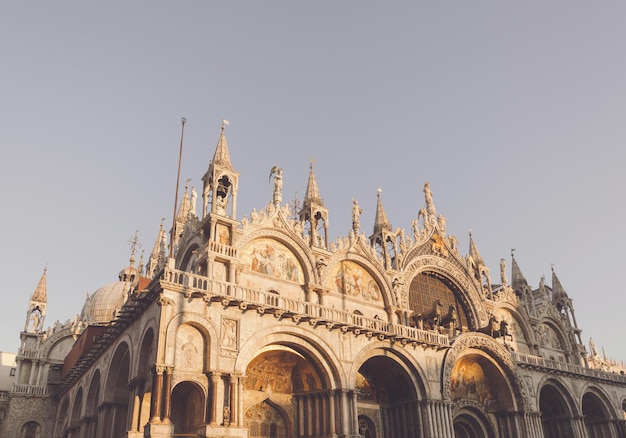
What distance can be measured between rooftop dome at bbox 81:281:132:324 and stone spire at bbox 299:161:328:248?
2417cm

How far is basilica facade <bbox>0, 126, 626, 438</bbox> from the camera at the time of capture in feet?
74.5

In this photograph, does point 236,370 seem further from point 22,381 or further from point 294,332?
point 22,381

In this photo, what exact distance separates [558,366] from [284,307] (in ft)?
73.7

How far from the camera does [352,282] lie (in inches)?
1286

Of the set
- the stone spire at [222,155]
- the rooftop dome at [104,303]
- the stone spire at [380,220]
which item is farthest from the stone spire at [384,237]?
the rooftop dome at [104,303]

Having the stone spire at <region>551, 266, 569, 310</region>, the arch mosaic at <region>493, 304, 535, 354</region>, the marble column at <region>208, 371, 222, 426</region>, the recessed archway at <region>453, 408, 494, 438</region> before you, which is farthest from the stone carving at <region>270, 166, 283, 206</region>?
the stone spire at <region>551, 266, 569, 310</region>

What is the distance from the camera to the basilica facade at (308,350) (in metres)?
22.7

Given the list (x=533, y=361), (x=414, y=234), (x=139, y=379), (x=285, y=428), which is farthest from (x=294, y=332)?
(x=533, y=361)

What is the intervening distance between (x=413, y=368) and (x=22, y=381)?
106 ft

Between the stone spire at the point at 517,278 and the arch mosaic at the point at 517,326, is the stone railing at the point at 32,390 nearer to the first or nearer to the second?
the arch mosaic at the point at 517,326

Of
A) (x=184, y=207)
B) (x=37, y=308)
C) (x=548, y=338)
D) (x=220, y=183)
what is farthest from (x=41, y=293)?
(x=548, y=338)

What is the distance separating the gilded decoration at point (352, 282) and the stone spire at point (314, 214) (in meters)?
1.75

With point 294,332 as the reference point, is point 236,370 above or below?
below

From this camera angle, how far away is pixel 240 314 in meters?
23.9
